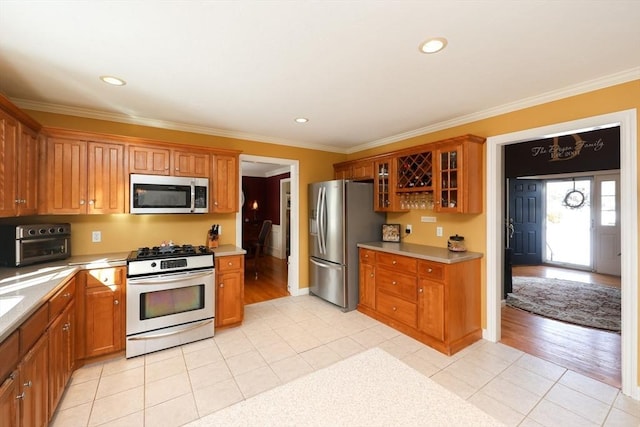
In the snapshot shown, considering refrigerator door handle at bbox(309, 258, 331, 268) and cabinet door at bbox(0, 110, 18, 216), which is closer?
cabinet door at bbox(0, 110, 18, 216)

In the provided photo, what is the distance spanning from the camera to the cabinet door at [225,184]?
343 centimetres

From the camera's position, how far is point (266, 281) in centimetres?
531

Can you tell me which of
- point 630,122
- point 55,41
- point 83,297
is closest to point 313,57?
point 55,41

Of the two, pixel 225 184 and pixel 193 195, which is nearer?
pixel 193 195

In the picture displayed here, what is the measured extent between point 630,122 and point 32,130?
5.03 m

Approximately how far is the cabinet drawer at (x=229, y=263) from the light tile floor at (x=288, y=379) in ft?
2.45

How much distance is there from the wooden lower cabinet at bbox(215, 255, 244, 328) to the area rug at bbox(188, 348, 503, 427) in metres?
2.50

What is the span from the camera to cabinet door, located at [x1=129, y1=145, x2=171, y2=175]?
2949mm

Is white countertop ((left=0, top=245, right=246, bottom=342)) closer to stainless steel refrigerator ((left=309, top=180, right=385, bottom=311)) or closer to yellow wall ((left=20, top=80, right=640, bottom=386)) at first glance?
yellow wall ((left=20, top=80, right=640, bottom=386))

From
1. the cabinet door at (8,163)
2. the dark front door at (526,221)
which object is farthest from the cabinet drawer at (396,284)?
the dark front door at (526,221)

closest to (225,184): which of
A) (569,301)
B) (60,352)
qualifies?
(60,352)

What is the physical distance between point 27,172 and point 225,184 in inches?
68.7

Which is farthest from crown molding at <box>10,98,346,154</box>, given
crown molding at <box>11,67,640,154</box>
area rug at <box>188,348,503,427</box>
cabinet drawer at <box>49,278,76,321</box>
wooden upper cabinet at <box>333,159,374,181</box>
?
area rug at <box>188,348,503,427</box>

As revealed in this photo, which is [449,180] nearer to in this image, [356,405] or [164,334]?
[356,405]
